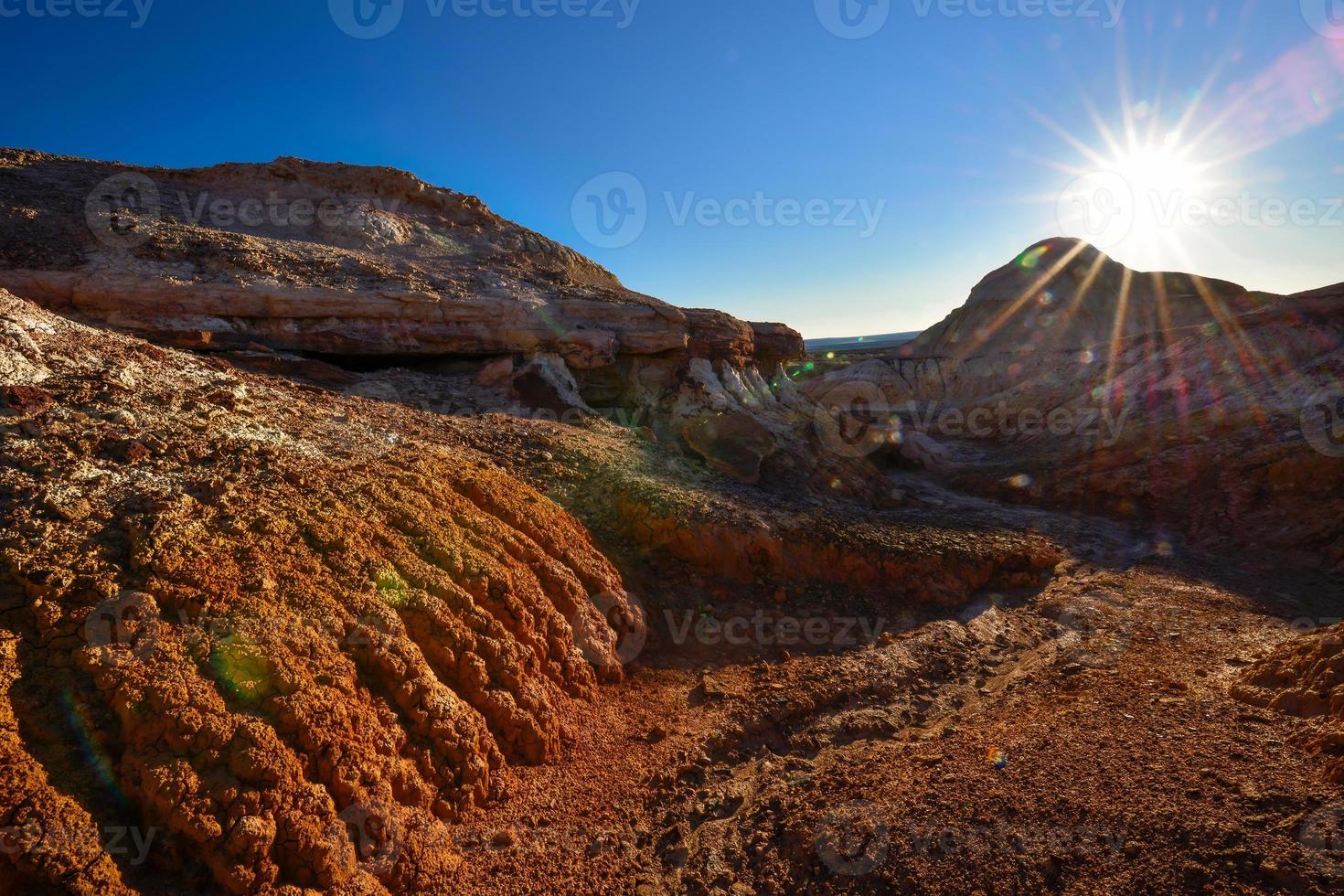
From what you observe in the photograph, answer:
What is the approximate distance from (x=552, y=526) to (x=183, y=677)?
3.10m

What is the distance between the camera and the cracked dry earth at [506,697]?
2453mm

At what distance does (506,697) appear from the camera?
3.72m

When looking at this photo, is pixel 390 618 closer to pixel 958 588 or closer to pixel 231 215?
pixel 958 588

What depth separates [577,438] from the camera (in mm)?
7816

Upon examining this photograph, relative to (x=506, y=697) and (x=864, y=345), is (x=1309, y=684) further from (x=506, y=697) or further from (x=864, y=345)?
(x=864, y=345)

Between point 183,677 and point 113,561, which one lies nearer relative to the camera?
point 183,677

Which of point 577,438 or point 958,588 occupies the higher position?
point 577,438

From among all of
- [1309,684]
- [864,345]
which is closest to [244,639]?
[1309,684]

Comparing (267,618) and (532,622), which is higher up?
(267,618)

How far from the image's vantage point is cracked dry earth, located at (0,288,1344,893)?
245cm

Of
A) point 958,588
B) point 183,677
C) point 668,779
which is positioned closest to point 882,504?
point 958,588

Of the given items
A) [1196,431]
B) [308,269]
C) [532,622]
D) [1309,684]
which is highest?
[308,269]

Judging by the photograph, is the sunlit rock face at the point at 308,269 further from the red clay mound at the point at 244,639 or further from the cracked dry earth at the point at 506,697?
the red clay mound at the point at 244,639

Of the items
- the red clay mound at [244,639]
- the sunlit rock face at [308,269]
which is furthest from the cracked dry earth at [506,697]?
the sunlit rock face at [308,269]
